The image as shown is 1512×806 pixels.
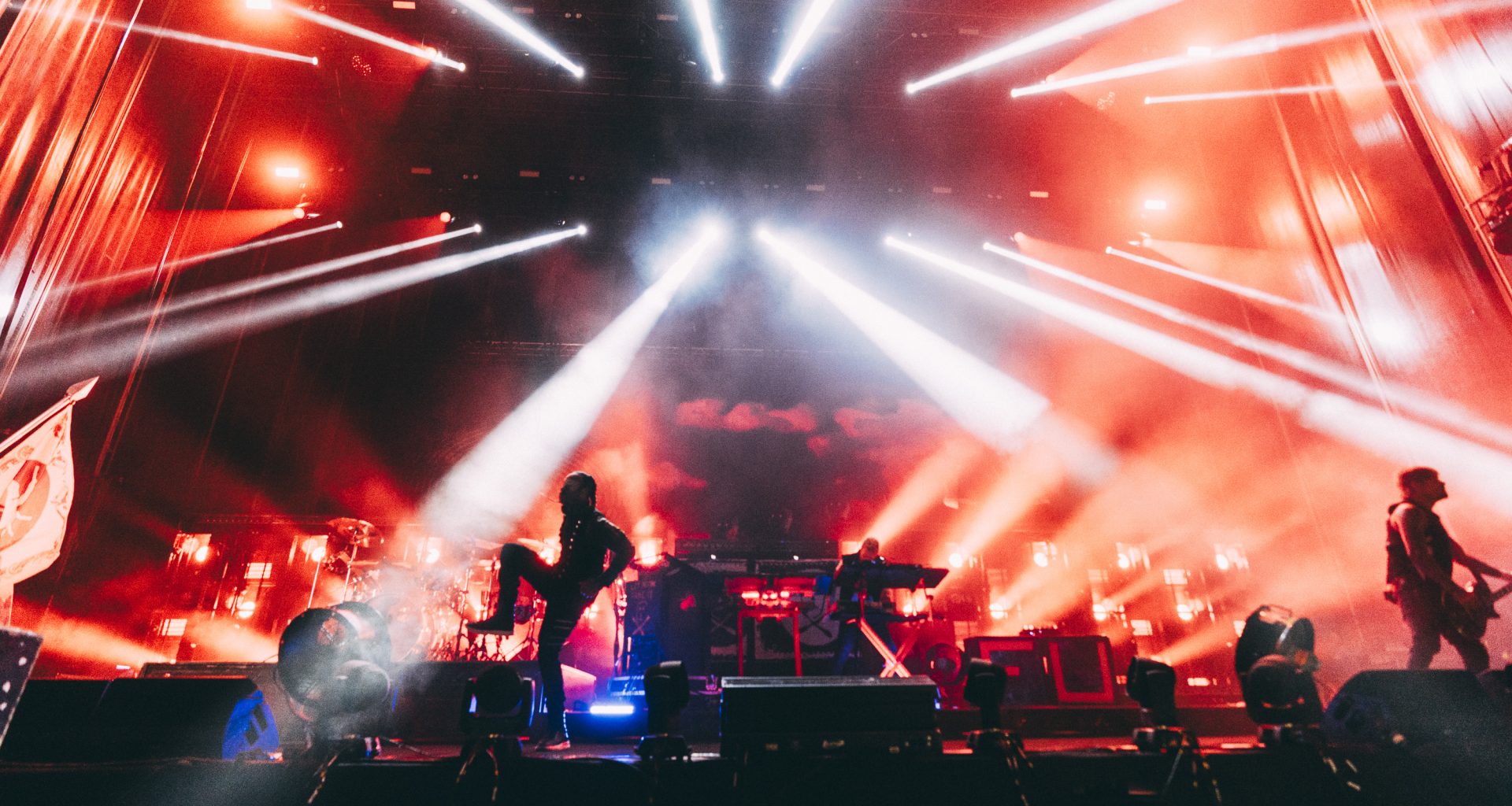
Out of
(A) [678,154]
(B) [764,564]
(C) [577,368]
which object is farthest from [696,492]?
(A) [678,154]

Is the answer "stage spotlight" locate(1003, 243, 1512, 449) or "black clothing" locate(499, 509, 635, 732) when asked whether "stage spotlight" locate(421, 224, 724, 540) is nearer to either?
"stage spotlight" locate(1003, 243, 1512, 449)

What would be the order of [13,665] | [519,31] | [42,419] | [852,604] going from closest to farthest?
[13,665], [42,419], [852,604], [519,31]

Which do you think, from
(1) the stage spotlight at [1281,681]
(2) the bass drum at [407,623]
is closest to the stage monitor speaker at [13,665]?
(1) the stage spotlight at [1281,681]

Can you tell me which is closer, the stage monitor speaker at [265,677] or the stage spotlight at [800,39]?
the stage monitor speaker at [265,677]

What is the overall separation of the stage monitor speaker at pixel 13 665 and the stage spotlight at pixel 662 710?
175cm

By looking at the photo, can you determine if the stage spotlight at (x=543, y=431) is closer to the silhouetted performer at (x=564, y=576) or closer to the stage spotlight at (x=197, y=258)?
the stage spotlight at (x=197, y=258)

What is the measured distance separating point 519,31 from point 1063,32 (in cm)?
655

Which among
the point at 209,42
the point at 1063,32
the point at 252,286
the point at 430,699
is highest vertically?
the point at 1063,32

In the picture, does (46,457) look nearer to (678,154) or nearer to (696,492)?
(678,154)

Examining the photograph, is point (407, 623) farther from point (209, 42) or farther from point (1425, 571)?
point (1425, 571)

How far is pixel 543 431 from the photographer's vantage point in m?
12.3

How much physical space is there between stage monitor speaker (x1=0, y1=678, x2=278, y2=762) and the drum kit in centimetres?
595

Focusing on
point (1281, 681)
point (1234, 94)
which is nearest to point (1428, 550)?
point (1281, 681)

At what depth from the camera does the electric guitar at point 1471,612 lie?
3.62m
